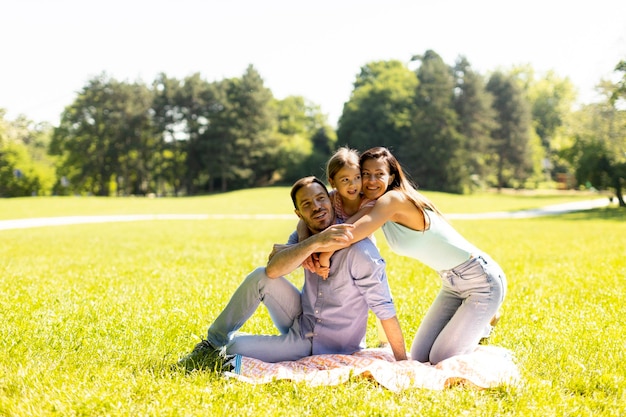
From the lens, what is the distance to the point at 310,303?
13.9 feet

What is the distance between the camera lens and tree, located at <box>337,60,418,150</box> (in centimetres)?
5381

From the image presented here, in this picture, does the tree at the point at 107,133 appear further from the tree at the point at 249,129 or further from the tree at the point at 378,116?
the tree at the point at 378,116

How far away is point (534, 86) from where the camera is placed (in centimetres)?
8162

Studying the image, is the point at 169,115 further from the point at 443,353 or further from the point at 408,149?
the point at 443,353

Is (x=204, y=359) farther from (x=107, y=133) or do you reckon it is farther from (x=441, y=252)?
(x=107, y=133)

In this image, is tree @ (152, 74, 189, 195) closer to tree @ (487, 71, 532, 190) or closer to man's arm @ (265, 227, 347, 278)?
tree @ (487, 71, 532, 190)

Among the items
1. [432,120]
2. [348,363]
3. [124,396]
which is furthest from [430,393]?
[432,120]

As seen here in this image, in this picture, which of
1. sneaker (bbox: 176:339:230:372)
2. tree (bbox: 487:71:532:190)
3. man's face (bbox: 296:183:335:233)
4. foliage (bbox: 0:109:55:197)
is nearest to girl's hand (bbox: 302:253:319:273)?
man's face (bbox: 296:183:335:233)

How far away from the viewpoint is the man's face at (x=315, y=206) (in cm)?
406

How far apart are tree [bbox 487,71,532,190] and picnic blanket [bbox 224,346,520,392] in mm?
55128

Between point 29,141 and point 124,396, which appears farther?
point 29,141

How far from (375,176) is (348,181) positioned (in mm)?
202

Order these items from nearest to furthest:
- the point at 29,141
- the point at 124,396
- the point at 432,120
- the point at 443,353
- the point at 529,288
Answer: 1. the point at 124,396
2. the point at 443,353
3. the point at 529,288
4. the point at 432,120
5. the point at 29,141

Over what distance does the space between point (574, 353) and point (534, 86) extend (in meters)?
84.4
